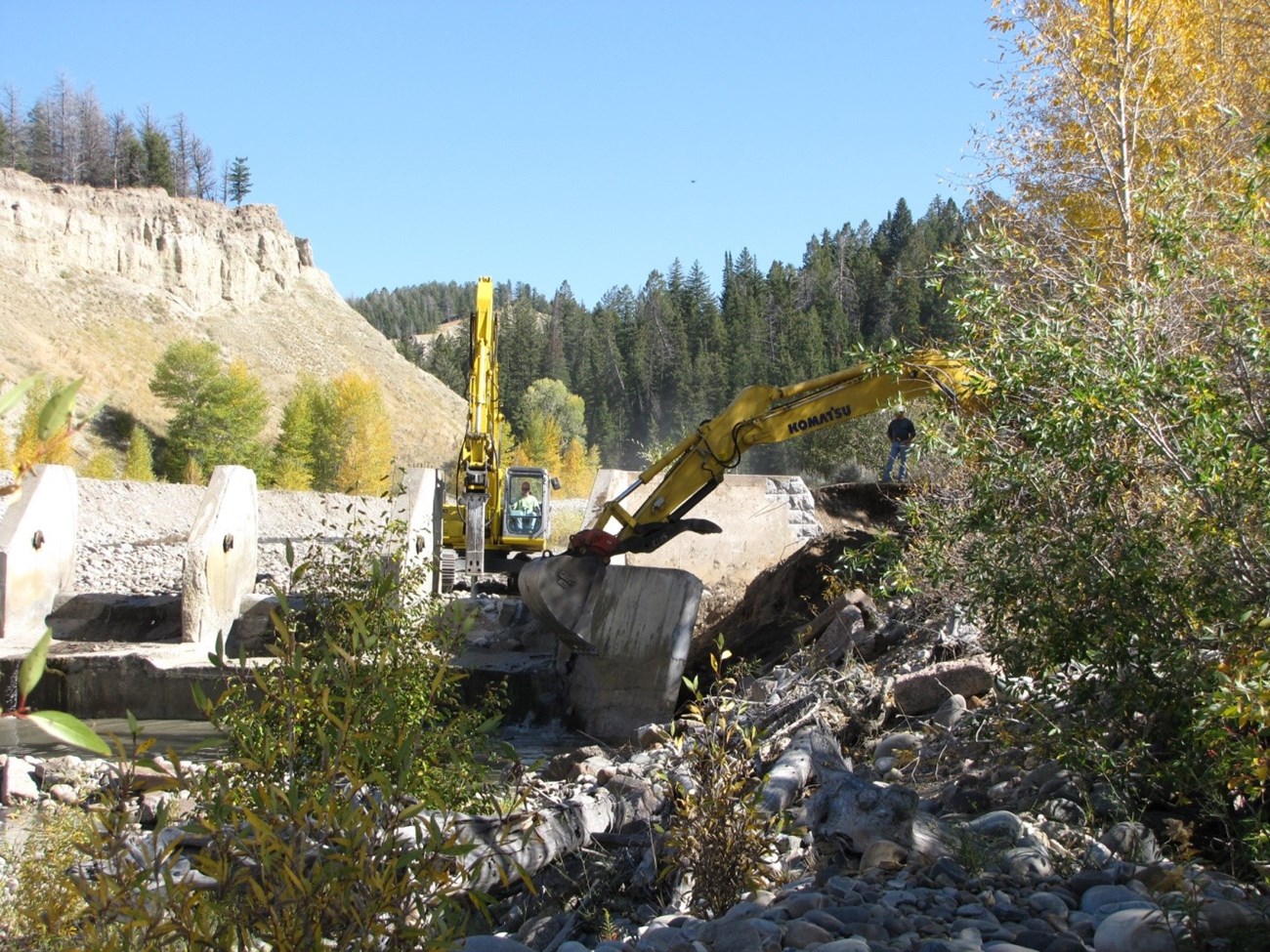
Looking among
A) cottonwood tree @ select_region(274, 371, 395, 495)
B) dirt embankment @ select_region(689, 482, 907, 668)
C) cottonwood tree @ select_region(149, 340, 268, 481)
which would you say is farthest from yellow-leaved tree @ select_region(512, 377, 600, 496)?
dirt embankment @ select_region(689, 482, 907, 668)

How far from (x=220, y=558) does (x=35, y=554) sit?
9.11 feet

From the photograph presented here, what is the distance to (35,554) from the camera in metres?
15.6

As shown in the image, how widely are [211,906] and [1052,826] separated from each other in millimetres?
3995

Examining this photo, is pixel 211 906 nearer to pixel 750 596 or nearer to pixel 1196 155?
pixel 750 596

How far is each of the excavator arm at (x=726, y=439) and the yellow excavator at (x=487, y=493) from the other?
4157 mm

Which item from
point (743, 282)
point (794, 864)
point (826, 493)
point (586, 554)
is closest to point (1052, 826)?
point (794, 864)

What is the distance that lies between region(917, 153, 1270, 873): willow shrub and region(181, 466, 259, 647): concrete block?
11226 mm

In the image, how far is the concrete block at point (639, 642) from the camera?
1213cm

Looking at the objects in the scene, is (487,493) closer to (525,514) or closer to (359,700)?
(525,514)

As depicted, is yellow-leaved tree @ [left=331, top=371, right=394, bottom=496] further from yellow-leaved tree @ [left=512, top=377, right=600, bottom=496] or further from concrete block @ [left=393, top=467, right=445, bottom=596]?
concrete block @ [left=393, top=467, right=445, bottom=596]

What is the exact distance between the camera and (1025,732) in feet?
19.1

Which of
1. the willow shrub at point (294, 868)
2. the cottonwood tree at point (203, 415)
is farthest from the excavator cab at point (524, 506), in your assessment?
the cottonwood tree at point (203, 415)

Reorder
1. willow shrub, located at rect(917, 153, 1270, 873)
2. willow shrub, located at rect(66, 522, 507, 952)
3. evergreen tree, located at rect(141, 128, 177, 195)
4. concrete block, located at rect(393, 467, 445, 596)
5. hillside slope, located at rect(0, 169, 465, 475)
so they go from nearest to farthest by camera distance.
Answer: willow shrub, located at rect(66, 522, 507, 952)
willow shrub, located at rect(917, 153, 1270, 873)
concrete block, located at rect(393, 467, 445, 596)
hillside slope, located at rect(0, 169, 465, 475)
evergreen tree, located at rect(141, 128, 177, 195)

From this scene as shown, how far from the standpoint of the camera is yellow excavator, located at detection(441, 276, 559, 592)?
54.5 feet
